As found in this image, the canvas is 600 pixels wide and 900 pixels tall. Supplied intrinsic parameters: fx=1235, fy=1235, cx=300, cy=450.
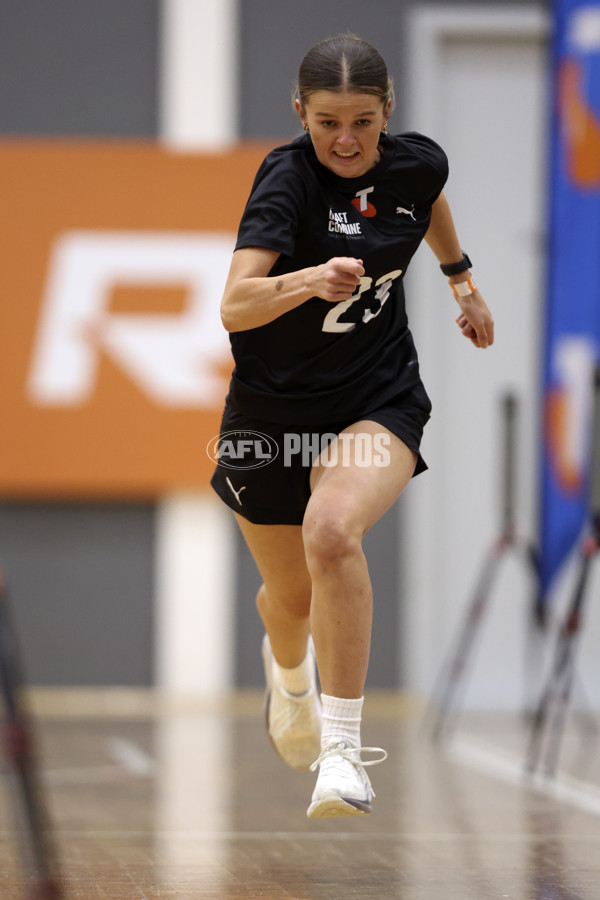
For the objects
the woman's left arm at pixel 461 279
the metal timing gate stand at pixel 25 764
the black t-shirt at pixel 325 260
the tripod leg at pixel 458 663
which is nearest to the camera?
the metal timing gate stand at pixel 25 764

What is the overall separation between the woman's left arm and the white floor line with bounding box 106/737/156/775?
230 centimetres

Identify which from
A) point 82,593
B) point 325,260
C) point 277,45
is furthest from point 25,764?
point 277,45

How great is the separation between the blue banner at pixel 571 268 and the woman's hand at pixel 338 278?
3121 mm

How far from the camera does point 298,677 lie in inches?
117

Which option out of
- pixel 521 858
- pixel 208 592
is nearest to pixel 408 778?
pixel 521 858

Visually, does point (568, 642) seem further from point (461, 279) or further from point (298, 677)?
point (461, 279)

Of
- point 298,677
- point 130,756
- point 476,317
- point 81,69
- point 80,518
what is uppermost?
point 81,69

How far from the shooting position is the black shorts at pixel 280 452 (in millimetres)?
2561

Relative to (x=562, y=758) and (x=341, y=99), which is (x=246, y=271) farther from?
(x=562, y=758)

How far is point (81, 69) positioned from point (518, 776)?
423 cm

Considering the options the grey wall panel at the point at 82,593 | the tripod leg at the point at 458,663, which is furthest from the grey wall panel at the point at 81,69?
the tripod leg at the point at 458,663

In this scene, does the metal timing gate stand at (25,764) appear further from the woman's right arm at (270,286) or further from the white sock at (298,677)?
the white sock at (298,677)

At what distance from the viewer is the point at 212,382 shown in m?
6.33

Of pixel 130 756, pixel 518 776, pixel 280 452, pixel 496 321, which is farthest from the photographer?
pixel 496 321
